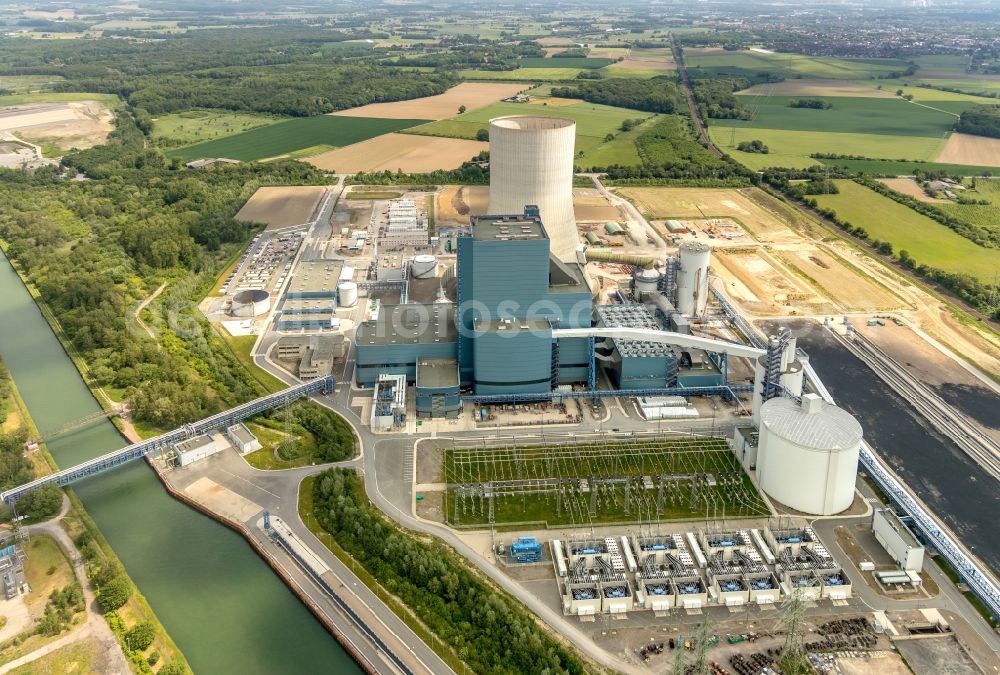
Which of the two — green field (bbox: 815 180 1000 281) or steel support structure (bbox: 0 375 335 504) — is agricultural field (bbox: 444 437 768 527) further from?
green field (bbox: 815 180 1000 281)

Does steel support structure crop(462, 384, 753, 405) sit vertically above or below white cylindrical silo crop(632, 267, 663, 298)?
below

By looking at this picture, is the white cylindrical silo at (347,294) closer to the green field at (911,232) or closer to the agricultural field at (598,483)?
the agricultural field at (598,483)

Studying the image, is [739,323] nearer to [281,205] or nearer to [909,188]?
[909,188]

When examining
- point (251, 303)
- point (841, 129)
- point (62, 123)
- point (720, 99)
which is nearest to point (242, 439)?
point (251, 303)

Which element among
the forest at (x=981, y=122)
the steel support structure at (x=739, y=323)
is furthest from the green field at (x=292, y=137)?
the forest at (x=981, y=122)

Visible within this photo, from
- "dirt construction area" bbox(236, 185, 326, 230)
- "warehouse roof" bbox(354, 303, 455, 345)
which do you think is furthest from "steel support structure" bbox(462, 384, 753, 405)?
"dirt construction area" bbox(236, 185, 326, 230)

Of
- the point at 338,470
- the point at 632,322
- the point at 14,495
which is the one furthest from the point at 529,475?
the point at 14,495

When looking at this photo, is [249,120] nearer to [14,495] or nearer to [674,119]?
[674,119]
